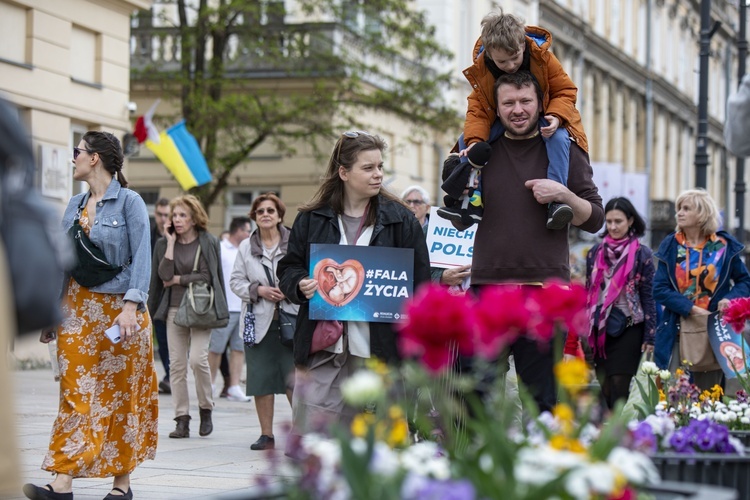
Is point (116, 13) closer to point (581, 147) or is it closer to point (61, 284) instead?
point (61, 284)

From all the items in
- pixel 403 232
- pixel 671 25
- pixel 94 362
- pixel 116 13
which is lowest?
pixel 94 362

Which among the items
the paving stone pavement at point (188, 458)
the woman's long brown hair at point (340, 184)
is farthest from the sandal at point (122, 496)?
the woman's long brown hair at point (340, 184)

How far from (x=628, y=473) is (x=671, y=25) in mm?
79738

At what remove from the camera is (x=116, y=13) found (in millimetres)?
24406

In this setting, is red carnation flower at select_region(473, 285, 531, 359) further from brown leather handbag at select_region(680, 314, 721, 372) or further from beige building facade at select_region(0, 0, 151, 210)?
beige building facade at select_region(0, 0, 151, 210)

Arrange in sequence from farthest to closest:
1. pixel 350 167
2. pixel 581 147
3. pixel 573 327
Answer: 1. pixel 350 167
2. pixel 581 147
3. pixel 573 327

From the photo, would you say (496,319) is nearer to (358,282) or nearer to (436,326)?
(436,326)

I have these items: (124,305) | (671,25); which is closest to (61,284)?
(124,305)

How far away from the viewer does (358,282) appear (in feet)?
22.1

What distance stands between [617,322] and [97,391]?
4.47 metres

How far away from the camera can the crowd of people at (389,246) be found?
6.35 meters

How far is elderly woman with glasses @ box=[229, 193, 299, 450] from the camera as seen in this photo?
36.2ft

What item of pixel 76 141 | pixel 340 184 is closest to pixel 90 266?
pixel 340 184

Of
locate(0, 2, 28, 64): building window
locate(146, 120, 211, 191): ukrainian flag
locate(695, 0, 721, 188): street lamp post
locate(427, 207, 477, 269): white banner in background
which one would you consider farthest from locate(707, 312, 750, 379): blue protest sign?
locate(146, 120, 211, 191): ukrainian flag
